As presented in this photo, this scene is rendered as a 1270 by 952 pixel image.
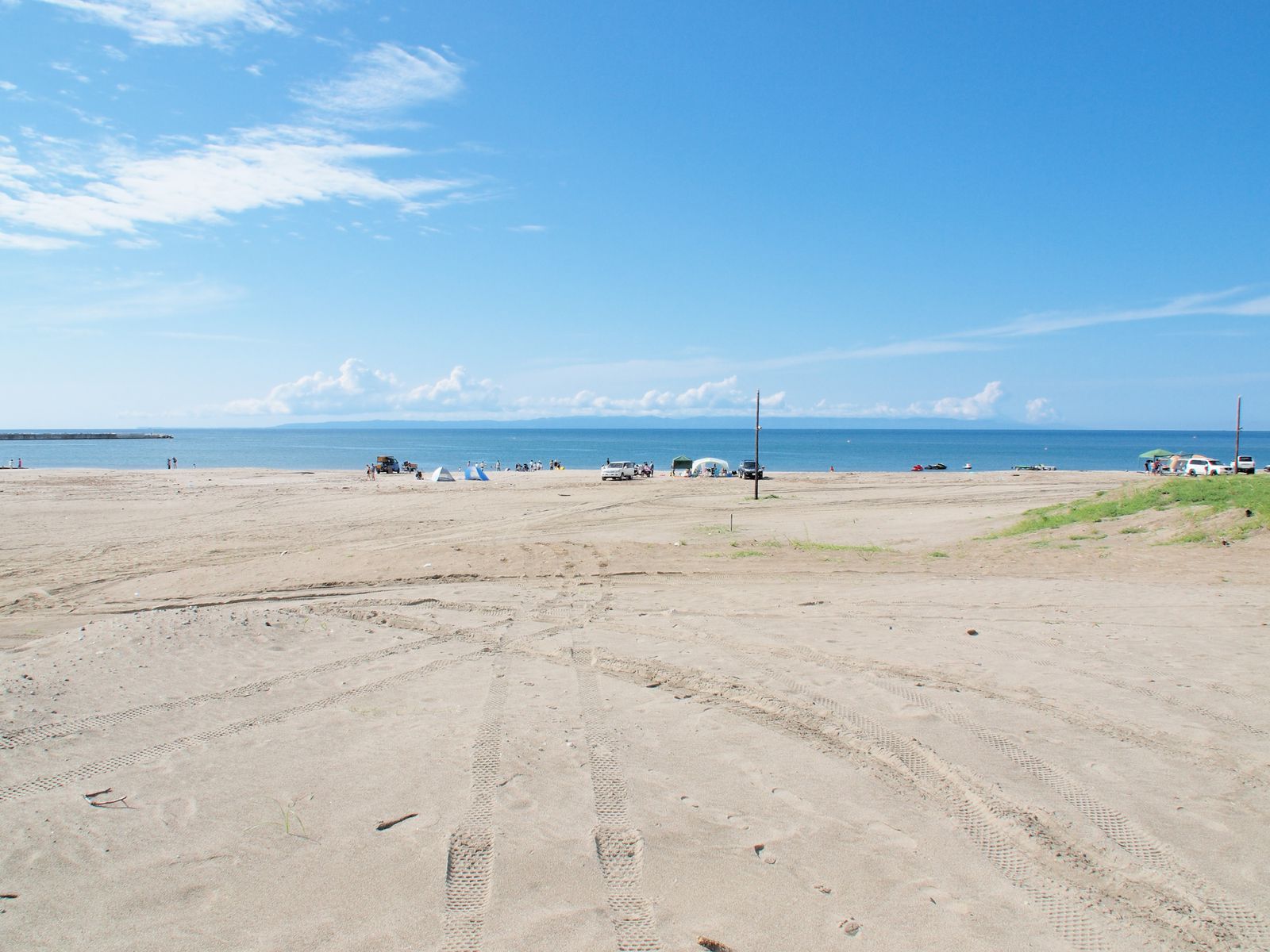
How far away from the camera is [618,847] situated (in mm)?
4145

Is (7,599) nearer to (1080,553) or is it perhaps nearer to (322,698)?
(322,698)

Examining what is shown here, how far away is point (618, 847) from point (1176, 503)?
18.4m

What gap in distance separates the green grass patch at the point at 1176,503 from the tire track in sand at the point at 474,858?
51.5 feet

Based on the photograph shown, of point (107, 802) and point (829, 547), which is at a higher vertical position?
point (829, 547)

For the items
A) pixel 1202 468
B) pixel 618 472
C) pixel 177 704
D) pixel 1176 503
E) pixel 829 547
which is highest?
pixel 1202 468

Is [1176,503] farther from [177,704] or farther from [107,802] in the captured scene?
[107,802]

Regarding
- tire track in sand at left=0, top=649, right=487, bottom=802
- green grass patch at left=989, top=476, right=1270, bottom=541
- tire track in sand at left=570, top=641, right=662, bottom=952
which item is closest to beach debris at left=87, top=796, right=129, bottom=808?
tire track in sand at left=0, top=649, right=487, bottom=802

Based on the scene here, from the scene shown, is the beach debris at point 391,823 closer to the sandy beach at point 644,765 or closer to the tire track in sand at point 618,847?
the sandy beach at point 644,765

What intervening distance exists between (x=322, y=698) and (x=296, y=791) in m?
1.95

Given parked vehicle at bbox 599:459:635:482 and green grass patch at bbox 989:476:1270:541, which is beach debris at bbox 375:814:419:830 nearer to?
green grass patch at bbox 989:476:1270:541

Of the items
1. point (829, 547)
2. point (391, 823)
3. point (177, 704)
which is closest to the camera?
point (391, 823)

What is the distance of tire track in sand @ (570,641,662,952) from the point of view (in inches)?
136

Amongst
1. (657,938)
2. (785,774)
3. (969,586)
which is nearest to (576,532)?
(969,586)

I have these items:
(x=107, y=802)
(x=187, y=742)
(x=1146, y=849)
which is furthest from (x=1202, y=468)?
(x=107, y=802)
